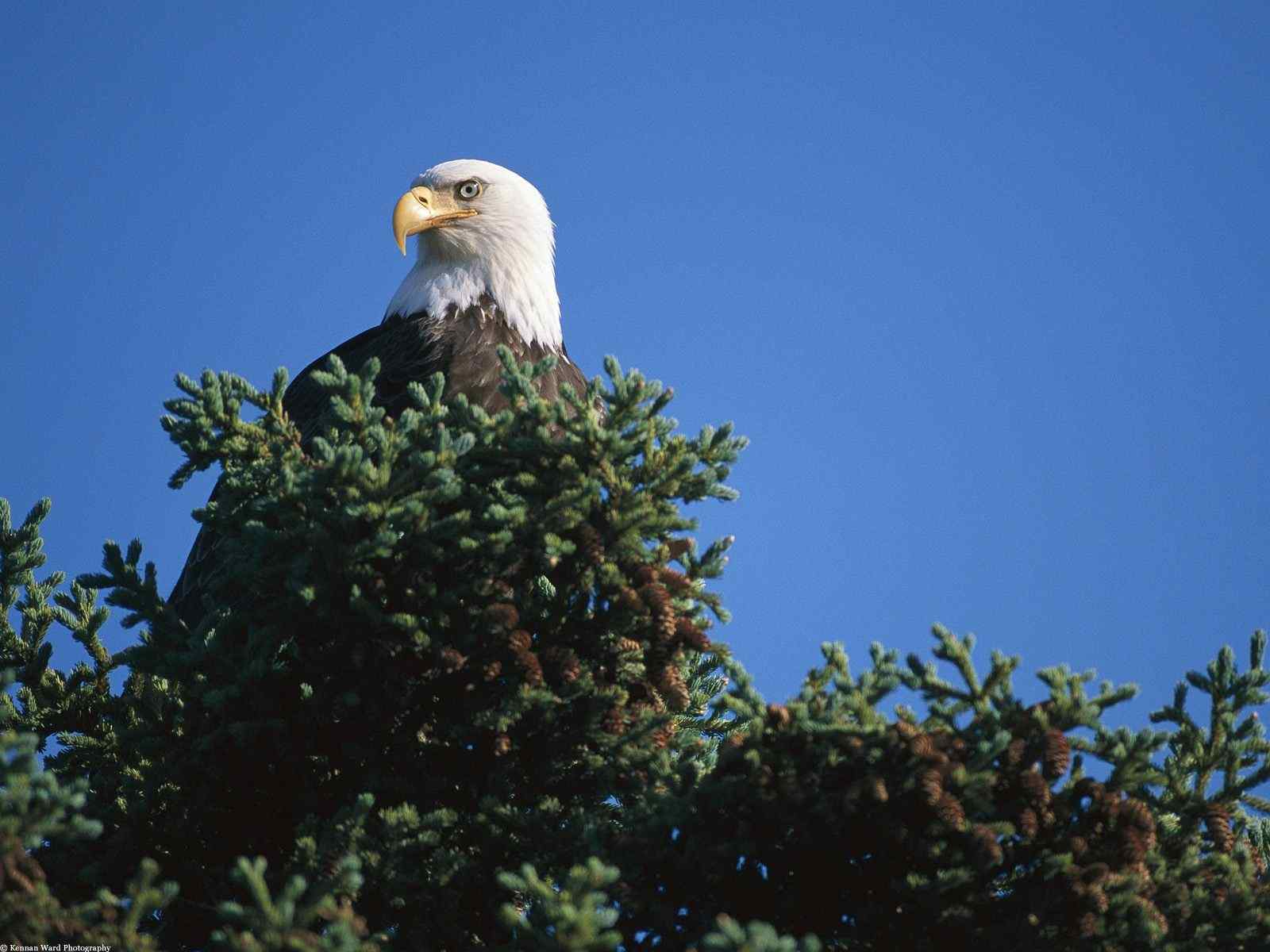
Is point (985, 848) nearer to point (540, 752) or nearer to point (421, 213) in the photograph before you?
point (540, 752)

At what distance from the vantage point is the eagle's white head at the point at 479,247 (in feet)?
22.0

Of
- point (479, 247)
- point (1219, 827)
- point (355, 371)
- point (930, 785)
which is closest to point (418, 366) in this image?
point (355, 371)

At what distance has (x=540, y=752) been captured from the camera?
3.06 meters

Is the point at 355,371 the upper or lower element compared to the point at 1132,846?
upper

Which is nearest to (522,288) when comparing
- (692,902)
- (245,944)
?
(692,902)

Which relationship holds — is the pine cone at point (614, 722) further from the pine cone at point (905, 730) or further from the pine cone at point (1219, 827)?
the pine cone at point (1219, 827)

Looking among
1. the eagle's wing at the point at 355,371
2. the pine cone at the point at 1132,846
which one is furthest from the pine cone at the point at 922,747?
the eagle's wing at the point at 355,371

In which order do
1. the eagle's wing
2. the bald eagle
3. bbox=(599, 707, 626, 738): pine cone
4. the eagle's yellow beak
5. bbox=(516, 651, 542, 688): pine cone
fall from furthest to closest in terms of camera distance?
1. the eagle's yellow beak
2. the bald eagle
3. the eagle's wing
4. bbox=(599, 707, 626, 738): pine cone
5. bbox=(516, 651, 542, 688): pine cone

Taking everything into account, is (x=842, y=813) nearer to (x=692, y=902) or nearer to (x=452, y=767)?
(x=692, y=902)

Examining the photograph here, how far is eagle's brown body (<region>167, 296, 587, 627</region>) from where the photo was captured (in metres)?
5.66

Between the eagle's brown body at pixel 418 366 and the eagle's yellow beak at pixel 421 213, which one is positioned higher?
→ the eagle's yellow beak at pixel 421 213

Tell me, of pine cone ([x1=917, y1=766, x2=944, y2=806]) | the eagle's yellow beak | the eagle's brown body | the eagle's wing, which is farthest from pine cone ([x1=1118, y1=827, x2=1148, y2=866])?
the eagle's yellow beak

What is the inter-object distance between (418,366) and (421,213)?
4.31 ft

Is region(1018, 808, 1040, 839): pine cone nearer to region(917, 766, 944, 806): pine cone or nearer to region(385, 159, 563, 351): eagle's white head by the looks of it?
region(917, 766, 944, 806): pine cone
